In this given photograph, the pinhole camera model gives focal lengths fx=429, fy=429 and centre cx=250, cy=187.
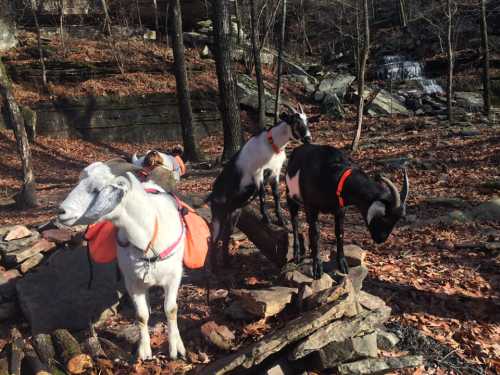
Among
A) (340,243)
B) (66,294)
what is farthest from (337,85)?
(66,294)

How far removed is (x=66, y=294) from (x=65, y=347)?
1505mm

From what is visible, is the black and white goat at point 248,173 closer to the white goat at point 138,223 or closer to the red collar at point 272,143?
the red collar at point 272,143

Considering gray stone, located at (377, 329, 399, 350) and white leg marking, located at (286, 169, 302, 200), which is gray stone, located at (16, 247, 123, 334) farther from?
gray stone, located at (377, 329, 399, 350)

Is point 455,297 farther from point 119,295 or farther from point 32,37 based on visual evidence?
point 32,37

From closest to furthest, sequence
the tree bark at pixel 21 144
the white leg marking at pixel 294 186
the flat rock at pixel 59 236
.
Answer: the white leg marking at pixel 294 186 → the flat rock at pixel 59 236 → the tree bark at pixel 21 144

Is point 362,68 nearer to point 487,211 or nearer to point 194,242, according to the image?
point 487,211

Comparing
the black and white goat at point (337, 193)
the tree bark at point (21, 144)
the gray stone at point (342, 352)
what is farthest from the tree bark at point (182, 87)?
the gray stone at point (342, 352)

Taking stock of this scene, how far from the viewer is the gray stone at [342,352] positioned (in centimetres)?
377

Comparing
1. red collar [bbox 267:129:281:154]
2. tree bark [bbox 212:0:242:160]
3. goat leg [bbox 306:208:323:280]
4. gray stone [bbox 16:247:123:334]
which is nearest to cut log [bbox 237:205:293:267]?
goat leg [bbox 306:208:323:280]

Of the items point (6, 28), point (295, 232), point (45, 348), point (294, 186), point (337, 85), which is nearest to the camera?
point (45, 348)

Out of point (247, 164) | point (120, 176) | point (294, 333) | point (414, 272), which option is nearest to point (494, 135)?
point (414, 272)

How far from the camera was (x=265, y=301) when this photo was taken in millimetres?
4355

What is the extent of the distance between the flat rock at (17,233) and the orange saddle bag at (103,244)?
10.2 ft

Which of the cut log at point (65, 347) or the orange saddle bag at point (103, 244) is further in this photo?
the orange saddle bag at point (103, 244)
